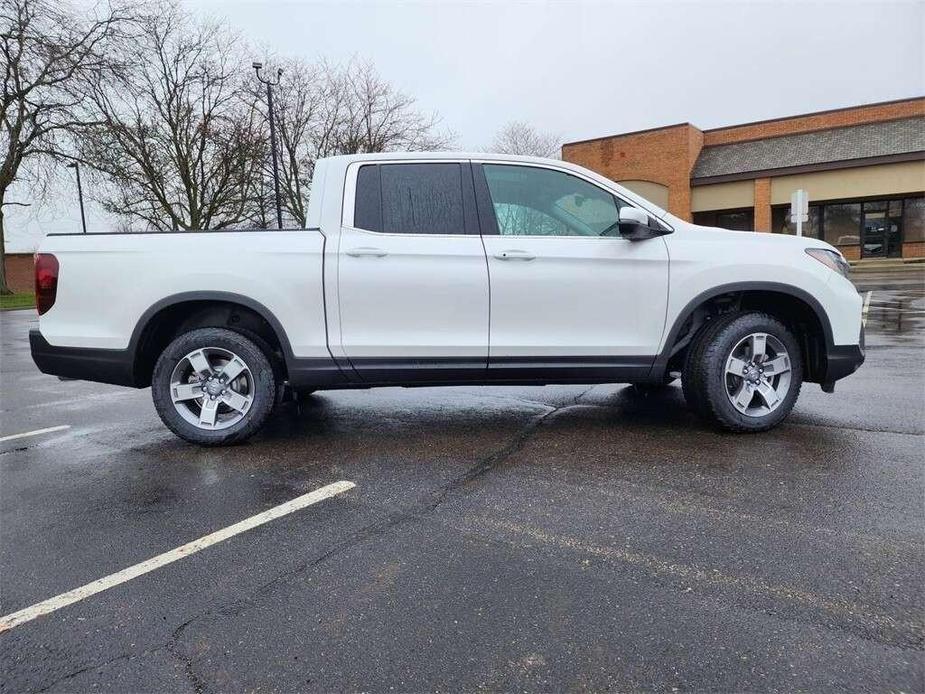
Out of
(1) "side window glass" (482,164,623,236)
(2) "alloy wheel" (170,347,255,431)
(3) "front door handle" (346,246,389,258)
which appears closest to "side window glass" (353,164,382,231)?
(3) "front door handle" (346,246,389,258)

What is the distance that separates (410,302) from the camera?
416 cm

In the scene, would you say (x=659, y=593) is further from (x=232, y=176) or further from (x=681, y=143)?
(x=681, y=143)

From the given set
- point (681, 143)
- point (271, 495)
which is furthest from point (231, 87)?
point (271, 495)

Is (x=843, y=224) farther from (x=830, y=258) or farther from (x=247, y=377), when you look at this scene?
(x=247, y=377)

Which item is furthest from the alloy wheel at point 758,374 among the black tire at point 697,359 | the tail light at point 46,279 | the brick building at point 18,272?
the brick building at point 18,272

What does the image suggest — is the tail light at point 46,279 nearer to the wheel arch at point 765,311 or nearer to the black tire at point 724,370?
the wheel arch at point 765,311

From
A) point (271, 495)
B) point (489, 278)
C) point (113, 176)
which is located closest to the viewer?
point (271, 495)

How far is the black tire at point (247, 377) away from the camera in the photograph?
13.8 ft

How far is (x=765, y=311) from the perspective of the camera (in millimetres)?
4480

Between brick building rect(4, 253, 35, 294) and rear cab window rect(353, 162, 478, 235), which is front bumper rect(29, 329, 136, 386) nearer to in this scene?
rear cab window rect(353, 162, 478, 235)

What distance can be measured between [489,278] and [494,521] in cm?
173

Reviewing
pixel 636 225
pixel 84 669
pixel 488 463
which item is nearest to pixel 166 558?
pixel 84 669

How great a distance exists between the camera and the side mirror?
4027 mm

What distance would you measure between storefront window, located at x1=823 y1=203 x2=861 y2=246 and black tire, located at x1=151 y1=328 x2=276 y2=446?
32756 mm
